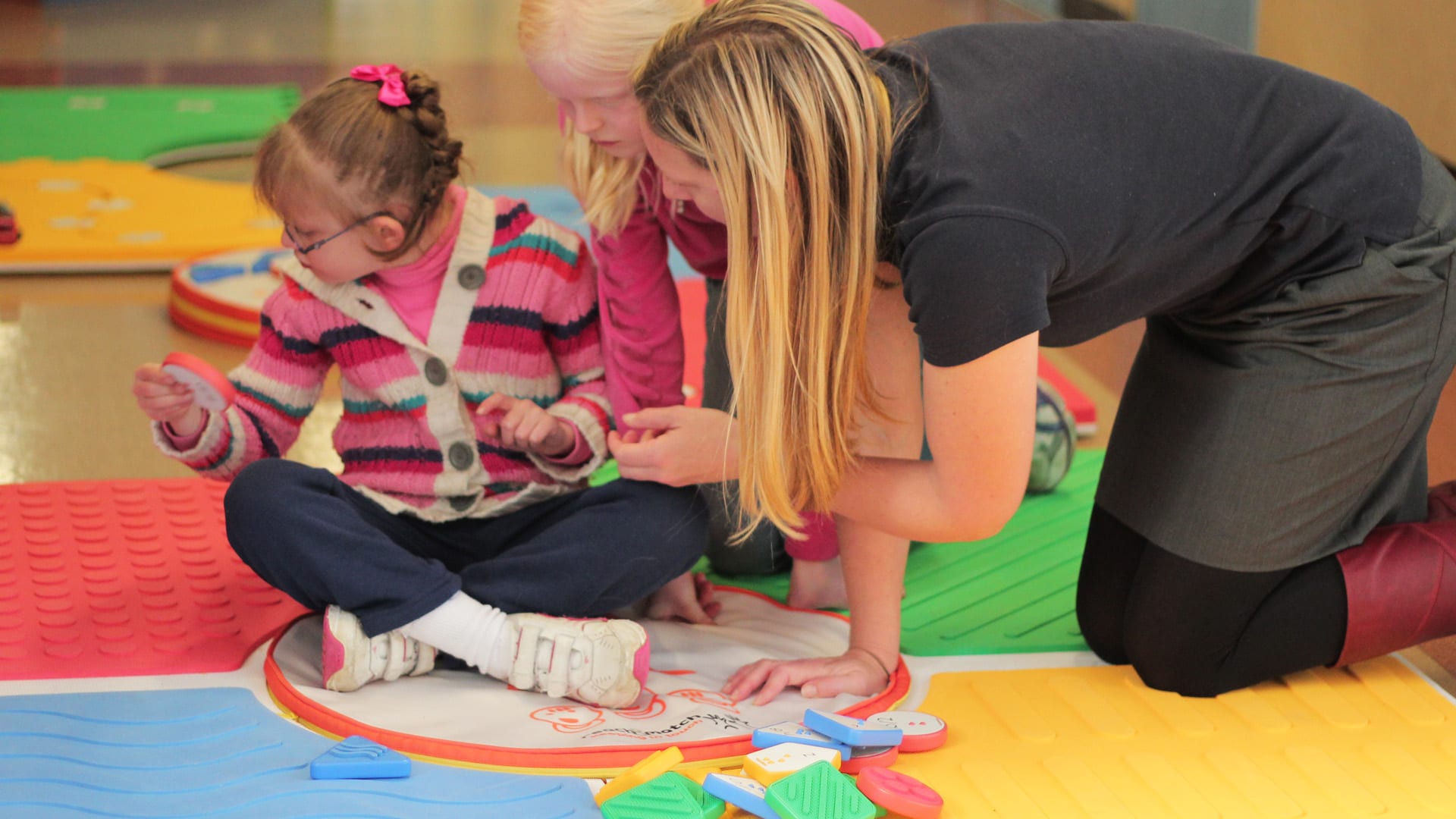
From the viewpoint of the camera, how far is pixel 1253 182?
1093mm

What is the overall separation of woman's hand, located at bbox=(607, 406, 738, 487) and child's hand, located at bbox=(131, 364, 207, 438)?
0.41 m

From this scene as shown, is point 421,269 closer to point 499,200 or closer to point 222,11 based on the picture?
point 499,200

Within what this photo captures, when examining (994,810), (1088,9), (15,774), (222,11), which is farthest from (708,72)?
(222,11)

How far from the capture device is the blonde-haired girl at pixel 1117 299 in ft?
3.15

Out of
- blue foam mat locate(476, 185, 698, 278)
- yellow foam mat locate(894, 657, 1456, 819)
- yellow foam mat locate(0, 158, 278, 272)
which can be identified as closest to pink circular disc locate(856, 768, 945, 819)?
yellow foam mat locate(894, 657, 1456, 819)

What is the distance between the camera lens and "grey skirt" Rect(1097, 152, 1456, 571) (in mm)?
1186

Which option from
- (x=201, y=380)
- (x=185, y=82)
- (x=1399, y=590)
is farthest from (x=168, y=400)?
(x=185, y=82)

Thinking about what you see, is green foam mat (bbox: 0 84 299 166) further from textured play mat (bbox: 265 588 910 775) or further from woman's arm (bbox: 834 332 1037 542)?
woman's arm (bbox: 834 332 1037 542)

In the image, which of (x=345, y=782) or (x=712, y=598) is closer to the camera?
(x=345, y=782)

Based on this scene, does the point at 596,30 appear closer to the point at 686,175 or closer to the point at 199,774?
the point at 686,175

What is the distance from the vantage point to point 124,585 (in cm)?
139

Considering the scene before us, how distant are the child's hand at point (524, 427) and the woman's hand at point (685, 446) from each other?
125 mm

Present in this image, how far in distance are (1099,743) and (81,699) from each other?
0.86 metres

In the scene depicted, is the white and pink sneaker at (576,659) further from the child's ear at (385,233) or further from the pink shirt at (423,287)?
the child's ear at (385,233)
